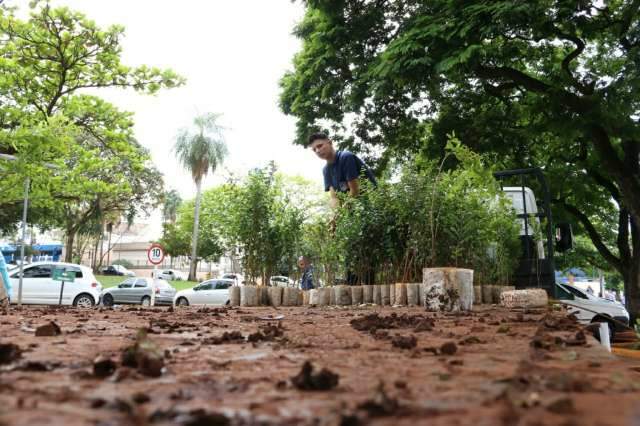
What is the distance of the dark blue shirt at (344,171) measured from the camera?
7.36m

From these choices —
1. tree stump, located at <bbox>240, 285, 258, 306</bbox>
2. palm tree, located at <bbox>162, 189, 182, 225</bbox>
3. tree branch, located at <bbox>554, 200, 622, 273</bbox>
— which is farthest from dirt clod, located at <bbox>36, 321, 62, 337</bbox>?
palm tree, located at <bbox>162, 189, 182, 225</bbox>

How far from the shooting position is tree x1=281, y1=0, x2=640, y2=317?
9.77 m

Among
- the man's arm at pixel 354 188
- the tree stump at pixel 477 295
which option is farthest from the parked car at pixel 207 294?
the tree stump at pixel 477 295

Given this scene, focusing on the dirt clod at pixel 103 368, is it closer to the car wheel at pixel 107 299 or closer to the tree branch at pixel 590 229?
the tree branch at pixel 590 229

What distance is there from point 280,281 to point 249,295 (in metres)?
0.93

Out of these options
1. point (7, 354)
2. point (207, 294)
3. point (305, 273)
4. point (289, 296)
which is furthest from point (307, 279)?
point (207, 294)

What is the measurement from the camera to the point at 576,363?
1761mm

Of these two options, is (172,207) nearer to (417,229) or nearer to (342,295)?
(342,295)

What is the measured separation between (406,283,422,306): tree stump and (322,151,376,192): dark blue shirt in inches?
75.1

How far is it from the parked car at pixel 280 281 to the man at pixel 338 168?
1381mm

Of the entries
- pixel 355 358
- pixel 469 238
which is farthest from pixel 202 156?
pixel 355 358

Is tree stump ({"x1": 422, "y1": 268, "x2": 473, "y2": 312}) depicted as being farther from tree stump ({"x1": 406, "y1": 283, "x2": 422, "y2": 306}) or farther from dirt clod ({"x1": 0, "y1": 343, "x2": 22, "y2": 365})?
dirt clod ({"x1": 0, "y1": 343, "x2": 22, "y2": 365})

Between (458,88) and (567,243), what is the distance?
6239 millimetres

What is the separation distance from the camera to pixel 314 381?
132 cm
